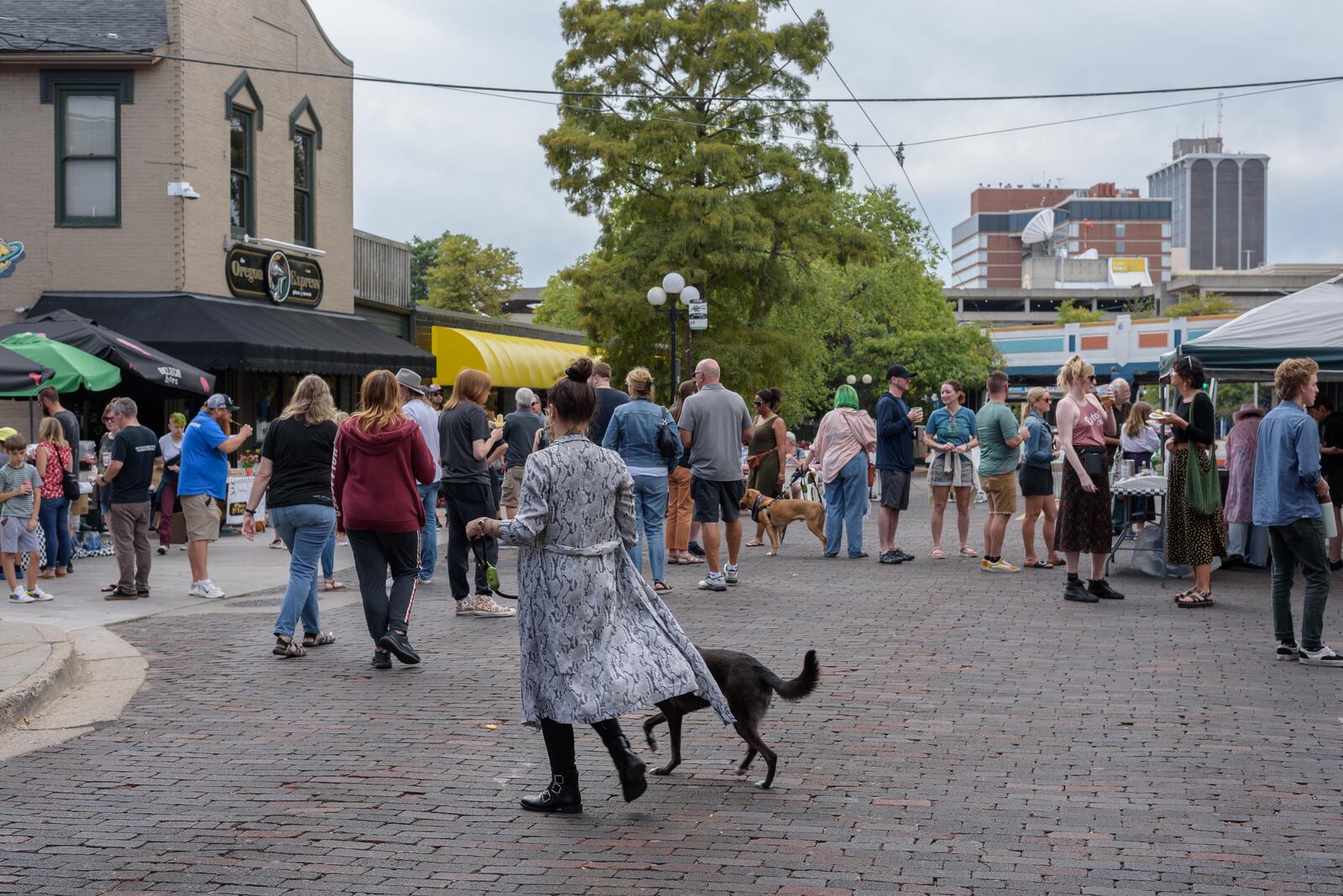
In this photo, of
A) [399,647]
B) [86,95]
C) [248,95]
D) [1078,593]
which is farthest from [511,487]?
[248,95]

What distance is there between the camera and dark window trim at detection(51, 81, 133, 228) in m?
19.8

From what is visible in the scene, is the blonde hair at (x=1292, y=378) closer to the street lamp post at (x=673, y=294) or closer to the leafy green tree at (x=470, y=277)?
the street lamp post at (x=673, y=294)

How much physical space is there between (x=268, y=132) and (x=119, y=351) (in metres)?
6.51

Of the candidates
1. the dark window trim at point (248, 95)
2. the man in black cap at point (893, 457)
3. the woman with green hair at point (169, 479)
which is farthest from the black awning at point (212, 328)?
the man in black cap at point (893, 457)

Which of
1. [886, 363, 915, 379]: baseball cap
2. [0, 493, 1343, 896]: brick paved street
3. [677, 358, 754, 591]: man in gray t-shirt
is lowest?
[0, 493, 1343, 896]: brick paved street

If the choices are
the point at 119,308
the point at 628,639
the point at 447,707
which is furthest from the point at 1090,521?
the point at 119,308

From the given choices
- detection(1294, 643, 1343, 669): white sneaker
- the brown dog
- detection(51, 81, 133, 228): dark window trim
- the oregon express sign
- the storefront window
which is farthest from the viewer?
the storefront window

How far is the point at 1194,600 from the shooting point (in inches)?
430

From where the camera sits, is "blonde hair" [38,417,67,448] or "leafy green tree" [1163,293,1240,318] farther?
"leafy green tree" [1163,293,1240,318]

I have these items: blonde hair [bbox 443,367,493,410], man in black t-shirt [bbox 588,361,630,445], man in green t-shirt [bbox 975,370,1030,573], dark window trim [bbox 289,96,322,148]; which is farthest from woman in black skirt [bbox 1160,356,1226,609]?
dark window trim [bbox 289,96,322,148]

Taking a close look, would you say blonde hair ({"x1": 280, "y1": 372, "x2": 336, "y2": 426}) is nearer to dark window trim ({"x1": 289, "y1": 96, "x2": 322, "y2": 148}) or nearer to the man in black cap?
the man in black cap

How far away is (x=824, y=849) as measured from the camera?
16.1 feet

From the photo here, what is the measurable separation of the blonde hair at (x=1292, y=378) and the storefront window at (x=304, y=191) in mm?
17990

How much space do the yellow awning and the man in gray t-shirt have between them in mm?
17168
